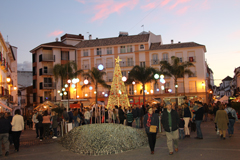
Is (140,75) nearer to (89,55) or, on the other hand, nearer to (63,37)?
(89,55)

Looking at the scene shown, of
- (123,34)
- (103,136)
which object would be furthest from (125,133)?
(123,34)

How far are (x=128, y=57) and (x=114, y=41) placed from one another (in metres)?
4.55

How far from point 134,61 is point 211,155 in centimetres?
4717

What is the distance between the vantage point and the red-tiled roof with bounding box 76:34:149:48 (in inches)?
2215

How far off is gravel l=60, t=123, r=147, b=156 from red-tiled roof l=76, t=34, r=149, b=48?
146 ft

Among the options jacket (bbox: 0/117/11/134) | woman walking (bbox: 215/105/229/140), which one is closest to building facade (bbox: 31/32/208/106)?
woman walking (bbox: 215/105/229/140)

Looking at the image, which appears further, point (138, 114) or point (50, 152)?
point (138, 114)

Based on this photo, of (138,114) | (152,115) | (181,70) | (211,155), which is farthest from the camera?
(181,70)

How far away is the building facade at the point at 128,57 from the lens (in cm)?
5316

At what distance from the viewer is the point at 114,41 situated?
57844 mm

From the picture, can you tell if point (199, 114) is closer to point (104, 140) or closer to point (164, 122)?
point (164, 122)

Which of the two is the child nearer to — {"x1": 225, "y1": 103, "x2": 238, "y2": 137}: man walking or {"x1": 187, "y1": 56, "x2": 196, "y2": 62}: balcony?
{"x1": 225, "y1": 103, "x2": 238, "y2": 137}: man walking

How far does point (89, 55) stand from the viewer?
2277 inches

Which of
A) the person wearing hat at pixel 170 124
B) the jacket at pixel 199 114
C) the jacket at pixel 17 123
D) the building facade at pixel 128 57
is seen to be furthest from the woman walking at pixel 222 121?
the building facade at pixel 128 57
